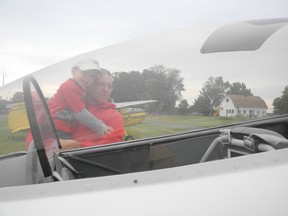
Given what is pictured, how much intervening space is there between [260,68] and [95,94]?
0.75 m

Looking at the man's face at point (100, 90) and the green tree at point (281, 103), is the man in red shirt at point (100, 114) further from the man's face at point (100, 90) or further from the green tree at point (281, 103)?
the green tree at point (281, 103)

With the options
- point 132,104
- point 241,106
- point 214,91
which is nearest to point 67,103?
point 132,104

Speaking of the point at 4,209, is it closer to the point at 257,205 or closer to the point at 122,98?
the point at 122,98

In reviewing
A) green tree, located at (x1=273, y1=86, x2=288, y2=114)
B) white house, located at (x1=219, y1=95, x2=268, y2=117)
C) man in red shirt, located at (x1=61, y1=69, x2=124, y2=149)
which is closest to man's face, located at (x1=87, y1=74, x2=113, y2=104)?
man in red shirt, located at (x1=61, y1=69, x2=124, y2=149)

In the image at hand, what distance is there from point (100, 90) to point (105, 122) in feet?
0.42

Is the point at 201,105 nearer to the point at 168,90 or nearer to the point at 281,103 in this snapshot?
the point at 168,90

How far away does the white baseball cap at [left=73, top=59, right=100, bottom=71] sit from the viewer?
128 centimetres

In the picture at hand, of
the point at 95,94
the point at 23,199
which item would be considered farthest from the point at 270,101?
the point at 23,199

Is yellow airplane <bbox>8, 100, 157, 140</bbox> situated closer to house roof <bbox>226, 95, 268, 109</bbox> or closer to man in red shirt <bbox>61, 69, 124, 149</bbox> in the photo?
man in red shirt <bbox>61, 69, 124, 149</bbox>

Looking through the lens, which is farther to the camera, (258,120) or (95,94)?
(258,120)

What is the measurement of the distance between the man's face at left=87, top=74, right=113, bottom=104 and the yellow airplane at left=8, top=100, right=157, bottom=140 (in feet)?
0.22

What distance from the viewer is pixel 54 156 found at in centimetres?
128

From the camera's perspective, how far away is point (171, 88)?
1.32m

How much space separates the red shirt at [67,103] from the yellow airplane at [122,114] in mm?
106
